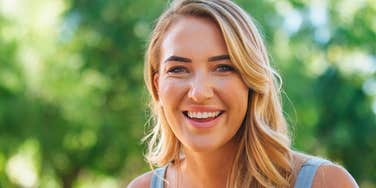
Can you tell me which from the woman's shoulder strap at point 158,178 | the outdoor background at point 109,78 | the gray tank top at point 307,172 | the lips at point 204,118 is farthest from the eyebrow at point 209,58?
the outdoor background at point 109,78

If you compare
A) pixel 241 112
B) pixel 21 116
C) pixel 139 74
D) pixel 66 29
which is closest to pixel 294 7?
pixel 139 74

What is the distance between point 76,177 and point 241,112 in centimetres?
1456

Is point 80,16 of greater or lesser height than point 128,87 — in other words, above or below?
above

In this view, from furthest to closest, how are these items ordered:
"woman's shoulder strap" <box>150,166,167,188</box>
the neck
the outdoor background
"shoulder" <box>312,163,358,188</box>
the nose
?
the outdoor background
"woman's shoulder strap" <box>150,166,167,188</box>
the neck
"shoulder" <box>312,163,358,188</box>
the nose

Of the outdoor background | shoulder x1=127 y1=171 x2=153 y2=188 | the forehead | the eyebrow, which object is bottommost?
shoulder x1=127 y1=171 x2=153 y2=188

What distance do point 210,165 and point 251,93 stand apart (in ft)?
1.08

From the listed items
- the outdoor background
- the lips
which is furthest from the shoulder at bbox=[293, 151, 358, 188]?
the outdoor background

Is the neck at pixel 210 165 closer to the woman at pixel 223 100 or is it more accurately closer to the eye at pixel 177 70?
the woman at pixel 223 100

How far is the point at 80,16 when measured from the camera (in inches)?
575

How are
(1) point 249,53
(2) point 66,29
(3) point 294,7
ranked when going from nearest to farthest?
1. (1) point 249,53
2. (3) point 294,7
3. (2) point 66,29

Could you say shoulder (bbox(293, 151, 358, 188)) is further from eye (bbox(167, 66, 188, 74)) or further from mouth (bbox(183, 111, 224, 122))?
eye (bbox(167, 66, 188, 74))

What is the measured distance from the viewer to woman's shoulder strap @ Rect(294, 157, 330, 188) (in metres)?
2.74

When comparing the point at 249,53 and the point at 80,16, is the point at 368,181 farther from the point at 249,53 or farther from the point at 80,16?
the point at 249,53

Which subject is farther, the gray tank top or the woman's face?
the gray tank top
